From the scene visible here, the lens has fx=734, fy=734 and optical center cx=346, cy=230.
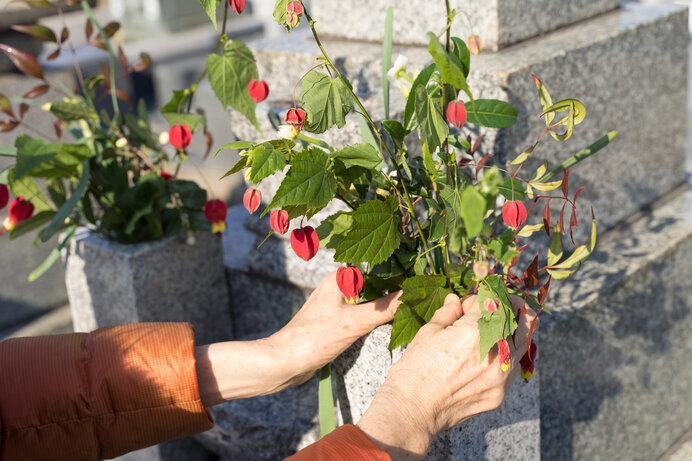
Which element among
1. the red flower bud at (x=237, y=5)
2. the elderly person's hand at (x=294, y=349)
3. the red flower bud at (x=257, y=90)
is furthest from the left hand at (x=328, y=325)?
the red flower bud at (x=237, y=5)

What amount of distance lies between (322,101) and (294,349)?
0.42m

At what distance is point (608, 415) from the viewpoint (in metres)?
1.57

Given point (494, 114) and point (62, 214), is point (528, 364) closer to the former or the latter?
point (494, 114)

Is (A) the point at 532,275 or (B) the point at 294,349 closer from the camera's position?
(A) the point at 532,275

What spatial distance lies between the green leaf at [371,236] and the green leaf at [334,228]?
49 millimetres

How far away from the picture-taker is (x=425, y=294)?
3.53ft

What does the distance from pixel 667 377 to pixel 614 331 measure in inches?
11.9

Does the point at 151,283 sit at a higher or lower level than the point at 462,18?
lower

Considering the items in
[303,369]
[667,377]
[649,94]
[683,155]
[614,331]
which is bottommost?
[667,377]

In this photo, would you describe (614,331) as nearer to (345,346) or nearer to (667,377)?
(667,377)

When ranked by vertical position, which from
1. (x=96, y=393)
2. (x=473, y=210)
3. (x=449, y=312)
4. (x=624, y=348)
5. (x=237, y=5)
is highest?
(x=237, y=5)

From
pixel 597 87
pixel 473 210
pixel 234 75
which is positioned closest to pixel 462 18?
pixel 597 87

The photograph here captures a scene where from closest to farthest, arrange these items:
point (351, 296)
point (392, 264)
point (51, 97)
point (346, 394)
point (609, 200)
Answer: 1. point (351, 296)
2. point (392, 264)
3. point (346, 394)
4. point (609, 200)
5. point (51, 97)

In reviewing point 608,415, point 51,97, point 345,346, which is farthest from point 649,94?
point 51,97
